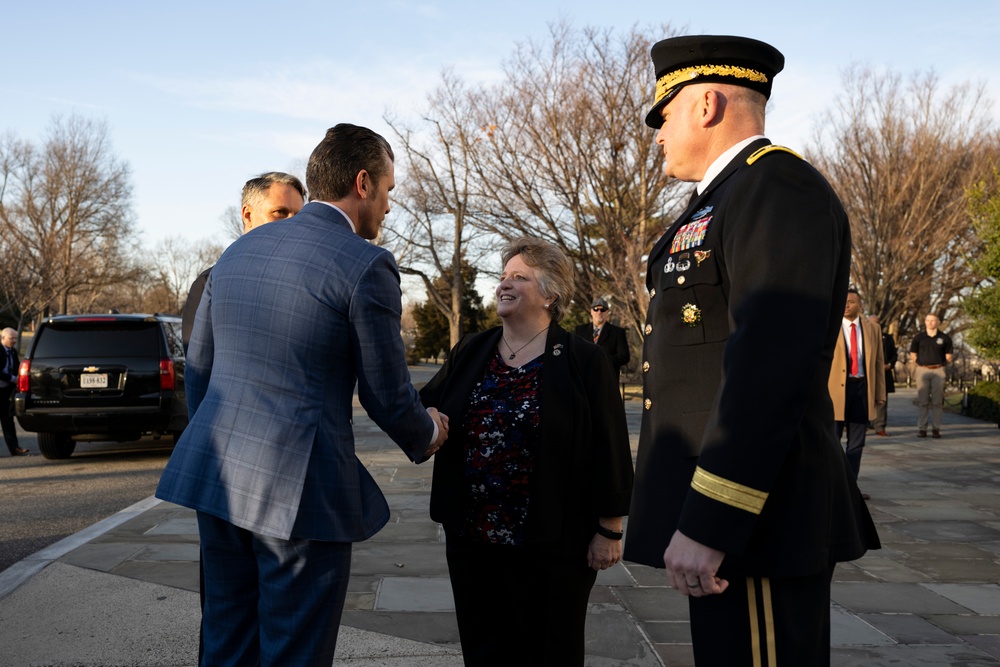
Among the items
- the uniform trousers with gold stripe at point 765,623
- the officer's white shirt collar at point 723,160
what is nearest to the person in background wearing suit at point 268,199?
the officer's white shirt collar at point 723,160

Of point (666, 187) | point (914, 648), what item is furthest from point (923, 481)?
point (666, 187)

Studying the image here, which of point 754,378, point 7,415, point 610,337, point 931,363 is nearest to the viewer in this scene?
point 754,378

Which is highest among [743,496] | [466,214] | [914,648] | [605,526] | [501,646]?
[466,214]

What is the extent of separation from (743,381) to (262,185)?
272 cm

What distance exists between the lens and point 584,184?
88.2 feet

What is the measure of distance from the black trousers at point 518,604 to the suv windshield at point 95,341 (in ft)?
29.2

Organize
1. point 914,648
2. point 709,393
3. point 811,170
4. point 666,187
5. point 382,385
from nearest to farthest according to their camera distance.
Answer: point 811,170 → point 709,393 → point 382,385 → point 914,648 → point 666,187

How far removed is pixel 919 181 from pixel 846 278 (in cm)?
3252

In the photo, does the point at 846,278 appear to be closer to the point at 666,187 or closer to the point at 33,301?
the point at 666,187

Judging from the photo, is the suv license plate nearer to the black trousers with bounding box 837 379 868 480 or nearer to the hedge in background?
the black trousers with bounding box 837 379 868 480

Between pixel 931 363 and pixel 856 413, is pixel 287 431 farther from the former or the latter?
pixel 931 363

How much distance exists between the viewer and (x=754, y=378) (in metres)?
1.72

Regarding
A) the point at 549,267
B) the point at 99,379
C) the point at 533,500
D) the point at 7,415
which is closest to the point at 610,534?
the point at 533,500

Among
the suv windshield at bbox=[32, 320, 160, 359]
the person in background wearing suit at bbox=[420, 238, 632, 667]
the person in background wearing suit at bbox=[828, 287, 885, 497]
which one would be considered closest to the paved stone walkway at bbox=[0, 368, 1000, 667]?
the person in background wearing suit at bbox=[828, 287, 885, 497]
